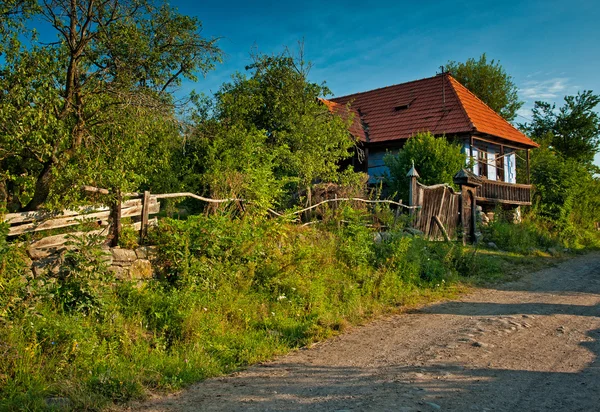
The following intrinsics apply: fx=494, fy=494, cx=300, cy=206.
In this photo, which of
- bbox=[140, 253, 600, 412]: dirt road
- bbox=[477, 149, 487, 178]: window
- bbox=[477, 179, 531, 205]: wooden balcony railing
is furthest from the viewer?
bbox=[477, 149, 487, 178]: window

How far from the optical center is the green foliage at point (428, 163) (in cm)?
1633

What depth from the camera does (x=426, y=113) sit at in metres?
23.1

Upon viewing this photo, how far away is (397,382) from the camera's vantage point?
15.2ft

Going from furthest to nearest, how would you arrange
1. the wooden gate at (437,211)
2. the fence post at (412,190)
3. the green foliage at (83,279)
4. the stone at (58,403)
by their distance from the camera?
the wooden gate at (437,211) < the fence post at (412,190) < the green foliage at (83,279) < the stone at (58,403)

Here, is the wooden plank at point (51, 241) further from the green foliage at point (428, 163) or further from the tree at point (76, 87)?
the green foliage at point (428, 163)

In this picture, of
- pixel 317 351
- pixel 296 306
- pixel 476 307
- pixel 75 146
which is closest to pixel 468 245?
pixel 476 307

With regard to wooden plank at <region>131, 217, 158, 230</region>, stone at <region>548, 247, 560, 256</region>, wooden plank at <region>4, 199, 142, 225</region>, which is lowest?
stone at <region>548, 247, 560, 256</region>

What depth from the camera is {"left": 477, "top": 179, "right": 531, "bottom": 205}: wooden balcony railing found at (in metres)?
19.2

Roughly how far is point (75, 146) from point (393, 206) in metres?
9.56

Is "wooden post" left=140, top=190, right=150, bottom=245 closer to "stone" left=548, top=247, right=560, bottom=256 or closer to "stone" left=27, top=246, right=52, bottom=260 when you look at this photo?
"stone" left=27, top=246, right=52, bottom=260

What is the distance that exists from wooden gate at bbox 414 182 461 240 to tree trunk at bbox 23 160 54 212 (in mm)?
8881

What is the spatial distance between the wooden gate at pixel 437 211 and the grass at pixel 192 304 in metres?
3.31

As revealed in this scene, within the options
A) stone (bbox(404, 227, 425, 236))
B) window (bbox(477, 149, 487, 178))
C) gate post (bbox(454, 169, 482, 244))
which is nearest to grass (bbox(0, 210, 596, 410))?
stone (bbox(404, 227, 425, 236))

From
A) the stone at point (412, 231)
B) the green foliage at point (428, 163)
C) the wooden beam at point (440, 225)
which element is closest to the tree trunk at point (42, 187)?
the stone at point (412, 231)
